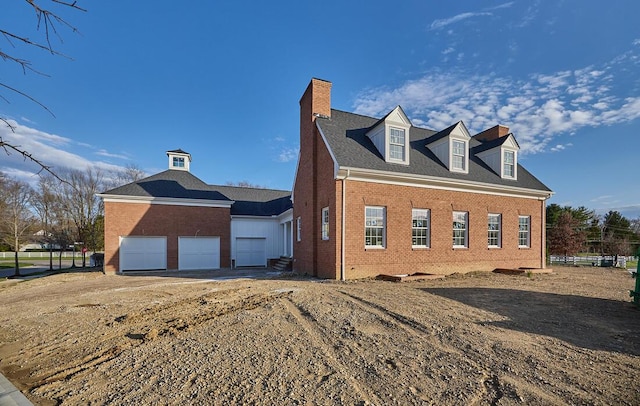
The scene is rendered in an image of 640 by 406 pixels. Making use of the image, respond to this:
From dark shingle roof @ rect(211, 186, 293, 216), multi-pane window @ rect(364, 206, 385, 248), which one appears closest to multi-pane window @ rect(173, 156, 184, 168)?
dark shingle roof @ rect(211, 186, 293, 216)

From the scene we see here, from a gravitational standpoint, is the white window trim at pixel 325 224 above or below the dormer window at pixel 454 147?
below

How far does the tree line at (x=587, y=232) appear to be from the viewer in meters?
29.5

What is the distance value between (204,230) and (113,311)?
42.2ft

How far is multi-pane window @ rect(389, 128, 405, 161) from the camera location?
14.4m

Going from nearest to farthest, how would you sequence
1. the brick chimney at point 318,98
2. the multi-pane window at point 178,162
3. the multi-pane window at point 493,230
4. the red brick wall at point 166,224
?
the brick chimney at point 318,98 < the multi-pane window at point 493,230 < the red brick wall at point 166,224 < the multi-pane window at point 178,162

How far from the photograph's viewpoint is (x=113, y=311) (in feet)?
26.4

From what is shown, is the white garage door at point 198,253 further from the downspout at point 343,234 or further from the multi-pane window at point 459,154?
the multi-pane window at point 459,154

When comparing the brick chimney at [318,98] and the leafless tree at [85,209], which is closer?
the brick chimney at [318,98]

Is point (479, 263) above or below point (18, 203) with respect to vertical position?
below

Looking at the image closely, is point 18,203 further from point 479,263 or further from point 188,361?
point 479,263

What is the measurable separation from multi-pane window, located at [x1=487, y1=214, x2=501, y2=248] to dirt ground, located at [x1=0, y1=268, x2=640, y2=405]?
7.01 meters

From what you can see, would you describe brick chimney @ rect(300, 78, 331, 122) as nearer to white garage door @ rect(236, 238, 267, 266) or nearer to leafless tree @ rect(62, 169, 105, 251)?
white garage door @ rect(236, 238, 267, 266)

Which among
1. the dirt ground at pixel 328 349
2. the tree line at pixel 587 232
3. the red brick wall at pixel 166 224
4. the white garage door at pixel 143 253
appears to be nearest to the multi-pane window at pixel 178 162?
the red brick wall at pixel 166 224

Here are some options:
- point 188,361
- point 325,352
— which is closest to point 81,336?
point 188,361
